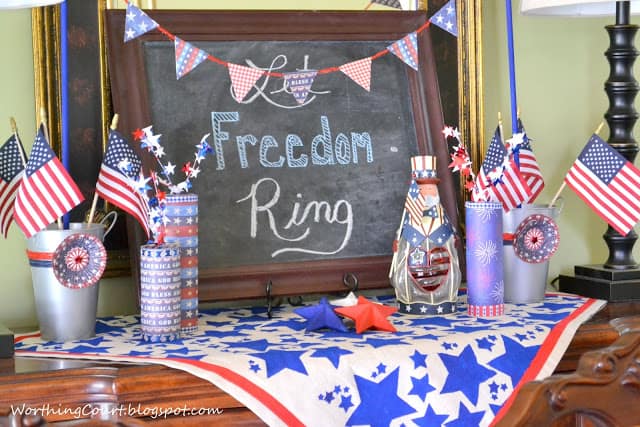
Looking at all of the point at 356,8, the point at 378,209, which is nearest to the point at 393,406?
the point at 378,209

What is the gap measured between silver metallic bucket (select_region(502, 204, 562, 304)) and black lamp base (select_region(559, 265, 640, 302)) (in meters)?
0.13

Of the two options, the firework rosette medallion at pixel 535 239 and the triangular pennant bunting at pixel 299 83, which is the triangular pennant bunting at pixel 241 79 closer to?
the triangular pennant bunting at pixel 299 83

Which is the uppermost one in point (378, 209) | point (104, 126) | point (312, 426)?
point (104, 126)

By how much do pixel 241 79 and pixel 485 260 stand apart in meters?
0.52

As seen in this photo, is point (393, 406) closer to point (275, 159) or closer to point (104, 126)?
point (275, 159)

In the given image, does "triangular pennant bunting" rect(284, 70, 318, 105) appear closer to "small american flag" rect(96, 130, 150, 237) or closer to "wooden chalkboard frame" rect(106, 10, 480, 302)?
"wooden chalkboard frame" rect(106, 10, 480, 302)

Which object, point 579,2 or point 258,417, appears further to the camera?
point 579,2

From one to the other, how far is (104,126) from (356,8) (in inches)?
20.2

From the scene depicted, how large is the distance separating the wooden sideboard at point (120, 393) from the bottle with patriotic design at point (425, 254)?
0.46 meters

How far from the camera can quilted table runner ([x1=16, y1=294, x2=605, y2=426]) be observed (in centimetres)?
134

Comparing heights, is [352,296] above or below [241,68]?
below

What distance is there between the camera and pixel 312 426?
52.3 inches

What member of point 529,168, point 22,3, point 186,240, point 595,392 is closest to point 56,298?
point 186,240

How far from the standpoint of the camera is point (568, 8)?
6.45 ft
